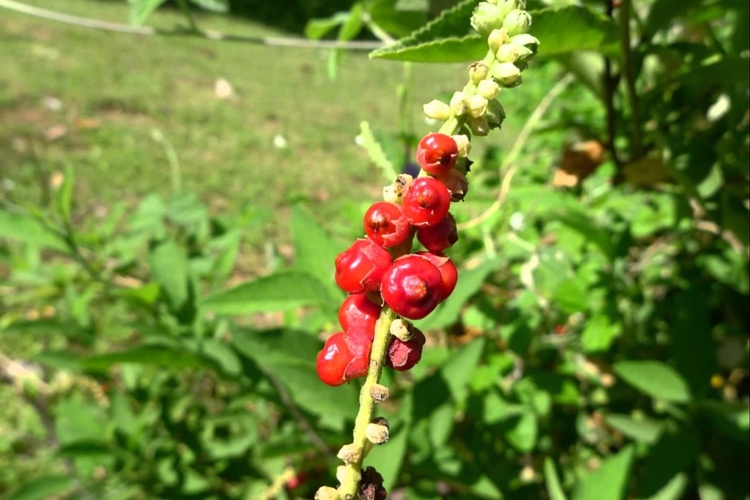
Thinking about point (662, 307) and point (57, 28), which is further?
point (57, 28)

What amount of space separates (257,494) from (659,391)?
806mm

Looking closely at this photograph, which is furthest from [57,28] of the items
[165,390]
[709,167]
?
[709,167]

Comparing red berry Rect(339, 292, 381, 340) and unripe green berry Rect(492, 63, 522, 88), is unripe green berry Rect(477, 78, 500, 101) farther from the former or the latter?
red berry Rect(339, 292, 381, 340)

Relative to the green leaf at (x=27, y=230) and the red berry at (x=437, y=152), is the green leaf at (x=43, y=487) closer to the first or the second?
the green leaf at (x=27, y=230)

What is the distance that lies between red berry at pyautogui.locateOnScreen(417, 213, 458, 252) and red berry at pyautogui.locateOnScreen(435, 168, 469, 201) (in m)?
0.02

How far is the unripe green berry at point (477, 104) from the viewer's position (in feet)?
1.39

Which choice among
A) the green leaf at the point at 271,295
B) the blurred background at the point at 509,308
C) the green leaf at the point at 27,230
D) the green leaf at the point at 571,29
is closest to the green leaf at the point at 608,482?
the blurred background at the point at 509,308

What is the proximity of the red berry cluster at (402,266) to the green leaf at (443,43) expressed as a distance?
0.71ft

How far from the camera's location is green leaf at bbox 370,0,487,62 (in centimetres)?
63

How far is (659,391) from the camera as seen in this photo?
1036 millimetres

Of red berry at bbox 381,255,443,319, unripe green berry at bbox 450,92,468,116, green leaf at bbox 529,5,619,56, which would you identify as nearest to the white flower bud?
unripe green berry at bbox 450,92,468,116

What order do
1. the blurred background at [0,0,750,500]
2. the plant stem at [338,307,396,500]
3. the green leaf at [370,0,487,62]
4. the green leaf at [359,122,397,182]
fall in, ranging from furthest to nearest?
the blurred background at [0,0,750,500], the green leaf at [370,0,487,62], the green leaf at [359,122,397,182], the plant stem at [338,307,396,500]

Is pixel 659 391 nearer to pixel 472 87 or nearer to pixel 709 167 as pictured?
pixel 709 167

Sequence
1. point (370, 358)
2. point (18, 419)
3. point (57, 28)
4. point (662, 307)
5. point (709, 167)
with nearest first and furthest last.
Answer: point (370, 358)
point (709, 167)
point (662, 307)
point (18, 419)
point (57, 28)
